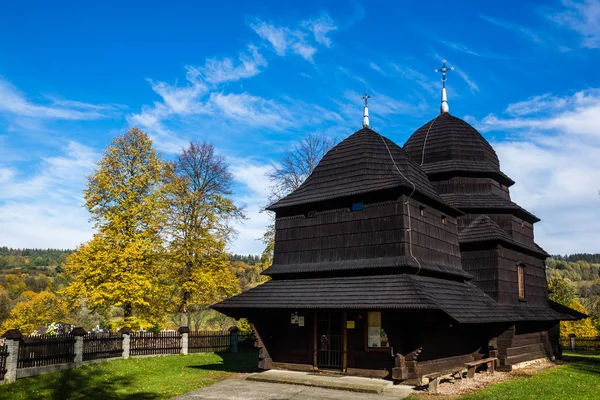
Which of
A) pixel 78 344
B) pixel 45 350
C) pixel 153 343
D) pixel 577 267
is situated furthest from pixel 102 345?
pixel 577 267

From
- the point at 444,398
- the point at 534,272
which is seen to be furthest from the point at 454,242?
the point at 444,398

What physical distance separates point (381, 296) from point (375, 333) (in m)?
1.76

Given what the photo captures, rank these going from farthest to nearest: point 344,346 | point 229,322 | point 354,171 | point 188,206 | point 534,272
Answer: point 229,322 → point 188,206 → point 534,272 → point 354,171 → point 344,346

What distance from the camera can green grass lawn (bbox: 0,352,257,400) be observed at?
14.6 m

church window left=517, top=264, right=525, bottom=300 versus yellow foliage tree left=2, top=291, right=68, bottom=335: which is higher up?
church window left=517, top=264, right=525, bottom=300

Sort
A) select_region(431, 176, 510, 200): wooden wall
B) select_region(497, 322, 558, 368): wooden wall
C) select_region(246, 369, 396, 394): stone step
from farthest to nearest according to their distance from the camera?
select_region(431, 176, 510, 200): wooden wall → select_region(497, 322, 558, 368): wooden wall → select_region(246, 369, 396, 394): stone step

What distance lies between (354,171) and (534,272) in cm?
1161

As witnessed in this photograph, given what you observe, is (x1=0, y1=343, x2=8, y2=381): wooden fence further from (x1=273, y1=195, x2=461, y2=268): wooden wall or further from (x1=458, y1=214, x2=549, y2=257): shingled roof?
(x1=458, y1=214, x2=549, y2=257): shingled roof

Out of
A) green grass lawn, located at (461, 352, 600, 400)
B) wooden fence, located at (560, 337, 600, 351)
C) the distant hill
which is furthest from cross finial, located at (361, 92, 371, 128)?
the distant hill

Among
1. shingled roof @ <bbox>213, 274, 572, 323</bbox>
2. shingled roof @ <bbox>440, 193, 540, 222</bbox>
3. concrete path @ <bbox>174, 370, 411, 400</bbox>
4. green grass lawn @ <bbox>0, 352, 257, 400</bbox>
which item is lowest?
green grass lawn @ <bbox>0, 352, 257, 400</bbox>

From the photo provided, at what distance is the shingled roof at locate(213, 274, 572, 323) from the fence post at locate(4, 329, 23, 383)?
6.64 m

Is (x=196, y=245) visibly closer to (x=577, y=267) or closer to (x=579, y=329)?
(x=579, y=329)

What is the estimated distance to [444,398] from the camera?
1359 centimetres

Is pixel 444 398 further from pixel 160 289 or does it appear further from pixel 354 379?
pixel 160 289
